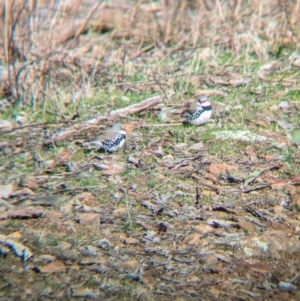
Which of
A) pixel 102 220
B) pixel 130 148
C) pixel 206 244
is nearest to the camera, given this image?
pixel 206 244

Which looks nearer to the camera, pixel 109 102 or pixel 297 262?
pixel 297 262

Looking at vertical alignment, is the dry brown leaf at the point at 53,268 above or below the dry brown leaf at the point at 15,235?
above

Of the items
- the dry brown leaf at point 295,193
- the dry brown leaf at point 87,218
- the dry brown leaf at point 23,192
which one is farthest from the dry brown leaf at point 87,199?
the dry brown leaf at point 295,193

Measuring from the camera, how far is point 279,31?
26.5 ft

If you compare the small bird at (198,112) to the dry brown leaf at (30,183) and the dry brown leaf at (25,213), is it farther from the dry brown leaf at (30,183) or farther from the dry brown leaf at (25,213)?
the dry brown leaf at (25,213)

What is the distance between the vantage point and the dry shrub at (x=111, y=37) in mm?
7266

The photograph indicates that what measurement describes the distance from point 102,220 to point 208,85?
8.57 ft

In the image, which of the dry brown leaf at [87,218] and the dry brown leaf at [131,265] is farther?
the dry brown leaf at [87,218]

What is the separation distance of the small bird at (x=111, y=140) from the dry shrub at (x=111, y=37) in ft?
4.49

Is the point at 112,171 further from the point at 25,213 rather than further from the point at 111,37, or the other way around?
the point at 111,37

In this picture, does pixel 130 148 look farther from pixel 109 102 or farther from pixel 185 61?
pixel 185 61

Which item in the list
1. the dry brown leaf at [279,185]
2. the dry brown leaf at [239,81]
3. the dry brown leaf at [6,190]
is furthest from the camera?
the dry brown leaf at [239,81]

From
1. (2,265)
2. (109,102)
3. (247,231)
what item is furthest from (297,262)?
(109,102)

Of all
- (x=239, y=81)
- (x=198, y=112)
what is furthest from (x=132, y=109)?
(x=239, y=81)
